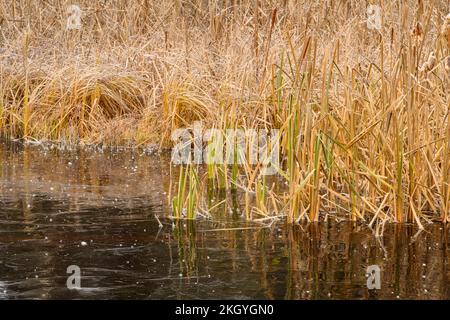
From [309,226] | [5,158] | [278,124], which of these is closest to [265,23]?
[278,124]

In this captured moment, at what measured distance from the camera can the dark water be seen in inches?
207

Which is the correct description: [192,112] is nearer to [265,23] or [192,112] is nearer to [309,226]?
[265,23]

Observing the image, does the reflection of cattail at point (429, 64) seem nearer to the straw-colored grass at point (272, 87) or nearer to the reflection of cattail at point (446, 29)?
the straw-colored grass at point (272, 87)

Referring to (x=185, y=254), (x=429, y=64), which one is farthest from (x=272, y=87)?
(x=185, y=254)

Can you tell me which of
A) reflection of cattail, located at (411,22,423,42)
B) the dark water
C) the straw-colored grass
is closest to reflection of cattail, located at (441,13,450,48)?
the straw-colored grass

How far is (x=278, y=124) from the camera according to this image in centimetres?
905

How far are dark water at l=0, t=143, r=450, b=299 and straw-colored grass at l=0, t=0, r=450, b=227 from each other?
338 mm

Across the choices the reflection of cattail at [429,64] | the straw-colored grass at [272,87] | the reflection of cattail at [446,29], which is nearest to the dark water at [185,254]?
the straw-colored grass at [272,87]

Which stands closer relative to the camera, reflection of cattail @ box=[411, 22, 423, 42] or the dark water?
the dark water

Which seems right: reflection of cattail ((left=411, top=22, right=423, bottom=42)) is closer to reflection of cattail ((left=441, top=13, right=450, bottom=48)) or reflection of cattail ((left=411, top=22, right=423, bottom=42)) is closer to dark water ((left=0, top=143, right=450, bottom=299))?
reflection of cattail ((left=441, top=13, right=450, bottom=48))

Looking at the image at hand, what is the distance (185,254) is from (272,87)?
229 cm

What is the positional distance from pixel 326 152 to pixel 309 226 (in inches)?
21.7

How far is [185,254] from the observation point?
6020mm

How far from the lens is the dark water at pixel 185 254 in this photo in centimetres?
526
